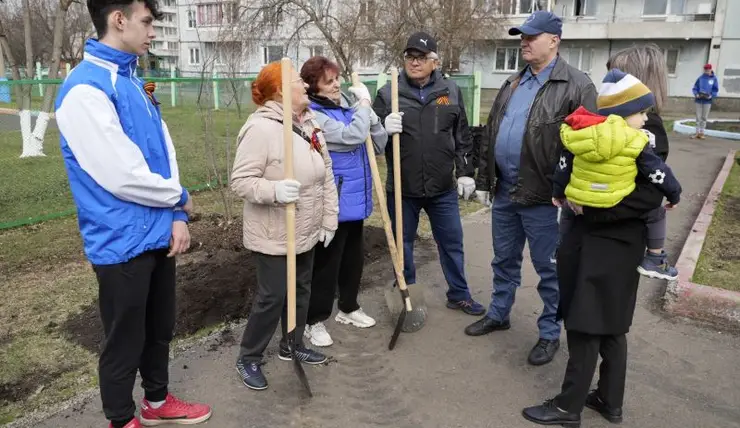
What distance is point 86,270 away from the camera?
4.99m

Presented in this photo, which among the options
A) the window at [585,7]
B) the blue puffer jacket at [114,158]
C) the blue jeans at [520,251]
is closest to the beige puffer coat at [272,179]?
the blue puffer jacket at [114,158]

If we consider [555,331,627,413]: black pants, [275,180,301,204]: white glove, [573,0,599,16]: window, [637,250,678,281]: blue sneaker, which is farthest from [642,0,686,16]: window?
[275,180,301,204]: white glove

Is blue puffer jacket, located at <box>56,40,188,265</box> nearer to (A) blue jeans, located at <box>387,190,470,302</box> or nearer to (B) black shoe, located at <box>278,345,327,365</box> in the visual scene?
(B) black shoe, located at <box>278,345,327,365</box>

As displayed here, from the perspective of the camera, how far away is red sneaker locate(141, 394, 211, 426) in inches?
114

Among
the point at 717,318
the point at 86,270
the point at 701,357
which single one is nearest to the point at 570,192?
the point at 701,357

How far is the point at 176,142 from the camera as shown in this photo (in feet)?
40.2

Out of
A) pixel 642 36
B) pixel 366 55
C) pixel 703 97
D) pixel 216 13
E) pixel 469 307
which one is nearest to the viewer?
pixel 469 307

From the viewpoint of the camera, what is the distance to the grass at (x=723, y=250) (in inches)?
187

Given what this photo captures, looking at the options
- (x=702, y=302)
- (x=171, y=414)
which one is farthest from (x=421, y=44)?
(x=702, y=302)

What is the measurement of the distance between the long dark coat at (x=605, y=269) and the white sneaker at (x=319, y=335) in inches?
63.0

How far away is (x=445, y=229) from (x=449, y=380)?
4.02 feet

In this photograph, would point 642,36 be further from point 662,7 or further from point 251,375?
point 251,375

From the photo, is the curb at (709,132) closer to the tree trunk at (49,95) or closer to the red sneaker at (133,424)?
the tree trunk at (49,95)

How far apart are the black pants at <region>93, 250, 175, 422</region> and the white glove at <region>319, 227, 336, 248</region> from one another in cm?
89
